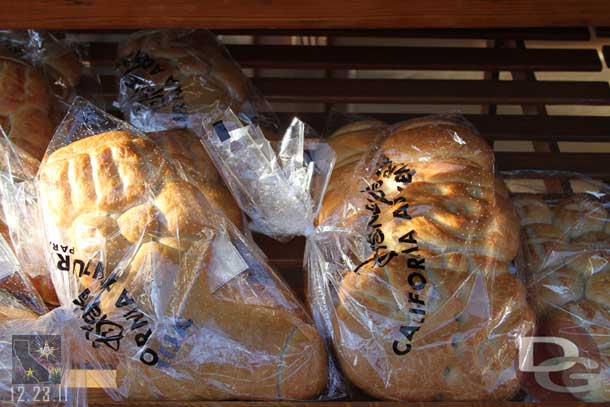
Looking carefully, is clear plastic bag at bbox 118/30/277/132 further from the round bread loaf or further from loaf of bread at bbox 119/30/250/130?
the round bread loaf

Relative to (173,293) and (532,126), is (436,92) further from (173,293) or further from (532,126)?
(173,293)

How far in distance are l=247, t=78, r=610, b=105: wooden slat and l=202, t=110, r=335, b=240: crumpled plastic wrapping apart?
41cm

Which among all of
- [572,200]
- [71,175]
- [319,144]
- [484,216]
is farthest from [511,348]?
[71,175]

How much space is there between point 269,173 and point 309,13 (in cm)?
37

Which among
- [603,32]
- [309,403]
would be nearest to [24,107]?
[309,403]

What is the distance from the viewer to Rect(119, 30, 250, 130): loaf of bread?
1.54 meters

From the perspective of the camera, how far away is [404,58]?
181cm

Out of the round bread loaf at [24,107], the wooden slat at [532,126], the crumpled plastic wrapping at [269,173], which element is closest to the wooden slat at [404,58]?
the wooden slat at [532,126]

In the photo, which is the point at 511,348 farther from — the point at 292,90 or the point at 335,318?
the point at 292,90

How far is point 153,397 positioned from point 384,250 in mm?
411

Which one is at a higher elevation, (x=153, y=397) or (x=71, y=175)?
(x=71, y=175)

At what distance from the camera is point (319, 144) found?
1386 mm

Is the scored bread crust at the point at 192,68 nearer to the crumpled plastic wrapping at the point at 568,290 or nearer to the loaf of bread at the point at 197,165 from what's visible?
the loaf of bread at the point at 197,165
